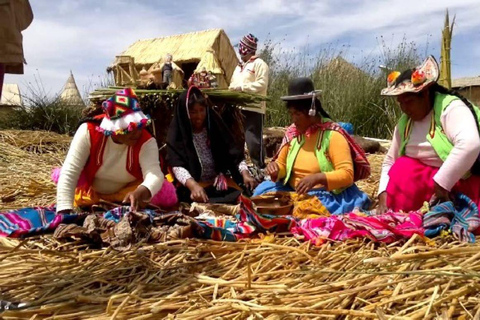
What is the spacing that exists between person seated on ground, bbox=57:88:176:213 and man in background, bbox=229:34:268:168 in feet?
8.49

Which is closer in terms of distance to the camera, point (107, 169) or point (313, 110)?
point (107, 169)

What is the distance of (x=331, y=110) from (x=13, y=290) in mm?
7947

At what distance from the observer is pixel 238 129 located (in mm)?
4648

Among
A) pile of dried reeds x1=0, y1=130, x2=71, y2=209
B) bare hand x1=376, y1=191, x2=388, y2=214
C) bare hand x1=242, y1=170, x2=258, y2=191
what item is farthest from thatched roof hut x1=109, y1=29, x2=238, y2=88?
bare hand x1=376, y1=191, x2=388, y2=214

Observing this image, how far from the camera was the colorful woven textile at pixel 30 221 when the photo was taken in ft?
9.36

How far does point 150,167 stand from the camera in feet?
10.5

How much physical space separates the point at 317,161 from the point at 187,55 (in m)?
8.71

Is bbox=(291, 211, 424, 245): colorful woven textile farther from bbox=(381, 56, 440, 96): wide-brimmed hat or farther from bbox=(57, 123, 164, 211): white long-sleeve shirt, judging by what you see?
bbox=(57, 123, 164, 211): white long-sleeve shirt

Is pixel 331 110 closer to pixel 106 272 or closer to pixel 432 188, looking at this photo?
pixel 432 188

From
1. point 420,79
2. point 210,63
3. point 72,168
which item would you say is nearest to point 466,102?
point 420,79

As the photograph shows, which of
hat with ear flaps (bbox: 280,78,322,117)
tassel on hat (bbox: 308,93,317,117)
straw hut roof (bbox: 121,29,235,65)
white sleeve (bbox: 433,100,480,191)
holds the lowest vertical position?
white sleeve (bbox: 433,100,480,191)

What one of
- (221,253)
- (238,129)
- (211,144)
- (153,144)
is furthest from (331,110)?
(221,253)

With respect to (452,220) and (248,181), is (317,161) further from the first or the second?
(452,220)

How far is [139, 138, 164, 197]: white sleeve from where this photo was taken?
124 inches
